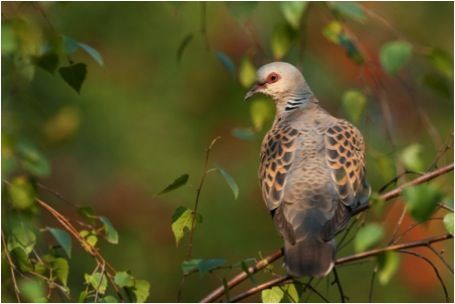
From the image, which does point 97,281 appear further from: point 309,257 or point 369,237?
point 369,237

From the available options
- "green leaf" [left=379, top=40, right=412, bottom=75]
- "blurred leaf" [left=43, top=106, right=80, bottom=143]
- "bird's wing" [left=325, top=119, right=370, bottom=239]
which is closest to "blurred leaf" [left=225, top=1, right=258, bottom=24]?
"green leaf" [left=379, top=40, right=412, bottom=75]

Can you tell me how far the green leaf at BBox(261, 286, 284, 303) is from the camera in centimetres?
315

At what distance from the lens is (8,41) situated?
244 centimetres

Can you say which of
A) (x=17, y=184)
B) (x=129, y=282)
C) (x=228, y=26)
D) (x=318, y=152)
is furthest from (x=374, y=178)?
(x=17, y=184)

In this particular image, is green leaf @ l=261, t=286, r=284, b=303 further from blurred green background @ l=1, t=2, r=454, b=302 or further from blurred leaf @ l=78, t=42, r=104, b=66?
blurred green background @ l=1, t=2, r=454, b=302

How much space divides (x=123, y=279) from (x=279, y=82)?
1.97m

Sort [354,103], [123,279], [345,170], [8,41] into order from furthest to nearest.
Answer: [345,170], [123,279], [354,103], [8,41]

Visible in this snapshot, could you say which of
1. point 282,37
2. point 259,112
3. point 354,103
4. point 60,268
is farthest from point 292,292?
point 282,37

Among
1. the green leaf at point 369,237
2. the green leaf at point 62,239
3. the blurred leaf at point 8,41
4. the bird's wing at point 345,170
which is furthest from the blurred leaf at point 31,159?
the bird's wing at point 345,170

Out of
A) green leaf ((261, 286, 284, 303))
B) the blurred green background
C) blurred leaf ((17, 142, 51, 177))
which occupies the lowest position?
the blurred green background

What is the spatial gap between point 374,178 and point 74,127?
7.11 meters

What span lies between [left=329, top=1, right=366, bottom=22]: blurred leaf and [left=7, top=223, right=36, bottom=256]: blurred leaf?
1039 mm

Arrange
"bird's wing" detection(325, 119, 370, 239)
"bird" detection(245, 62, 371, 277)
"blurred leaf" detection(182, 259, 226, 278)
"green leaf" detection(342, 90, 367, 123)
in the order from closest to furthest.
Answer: "green leaf" detection(342, 90, 367, 123)
"blurred leaf" detection(182, 259, 226, 278)
"bird" detection(245, 62, 371, 277)
"bird's wing" detection(325, 119, 370, 239)

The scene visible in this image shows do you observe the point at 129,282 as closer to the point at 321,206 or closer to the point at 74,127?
the point at 74,127
